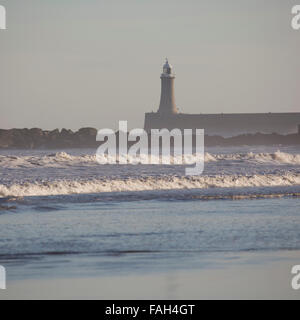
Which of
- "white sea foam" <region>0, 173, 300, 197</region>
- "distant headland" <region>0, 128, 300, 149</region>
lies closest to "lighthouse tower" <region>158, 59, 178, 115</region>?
"distant headland" <region>0, 128, 300, 149</region>

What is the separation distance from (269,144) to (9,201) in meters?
85.2

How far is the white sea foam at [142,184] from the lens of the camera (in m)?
20.9

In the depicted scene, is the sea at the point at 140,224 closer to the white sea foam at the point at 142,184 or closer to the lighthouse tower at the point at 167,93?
the white sea foam at the point at 142,184

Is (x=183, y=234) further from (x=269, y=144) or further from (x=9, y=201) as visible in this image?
(x=269, y=144)

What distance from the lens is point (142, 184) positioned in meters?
23.0

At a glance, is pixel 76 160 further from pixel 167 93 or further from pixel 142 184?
pixel 167 93

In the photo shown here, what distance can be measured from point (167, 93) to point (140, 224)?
83.5m

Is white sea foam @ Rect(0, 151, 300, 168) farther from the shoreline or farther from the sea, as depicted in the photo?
the shoreline

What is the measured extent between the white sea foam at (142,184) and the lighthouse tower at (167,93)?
2684 inches

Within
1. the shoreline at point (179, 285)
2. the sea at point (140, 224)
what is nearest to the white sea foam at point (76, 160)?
the sea at point (140, 224)

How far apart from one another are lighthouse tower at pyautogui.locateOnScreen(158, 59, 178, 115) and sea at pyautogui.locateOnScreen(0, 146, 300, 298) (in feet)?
228

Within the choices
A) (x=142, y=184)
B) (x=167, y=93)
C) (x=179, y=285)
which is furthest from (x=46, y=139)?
(x=179, y=285)

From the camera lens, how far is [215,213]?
1538 centimetres

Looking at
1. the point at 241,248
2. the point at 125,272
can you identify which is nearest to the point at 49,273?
the point at 125,272
